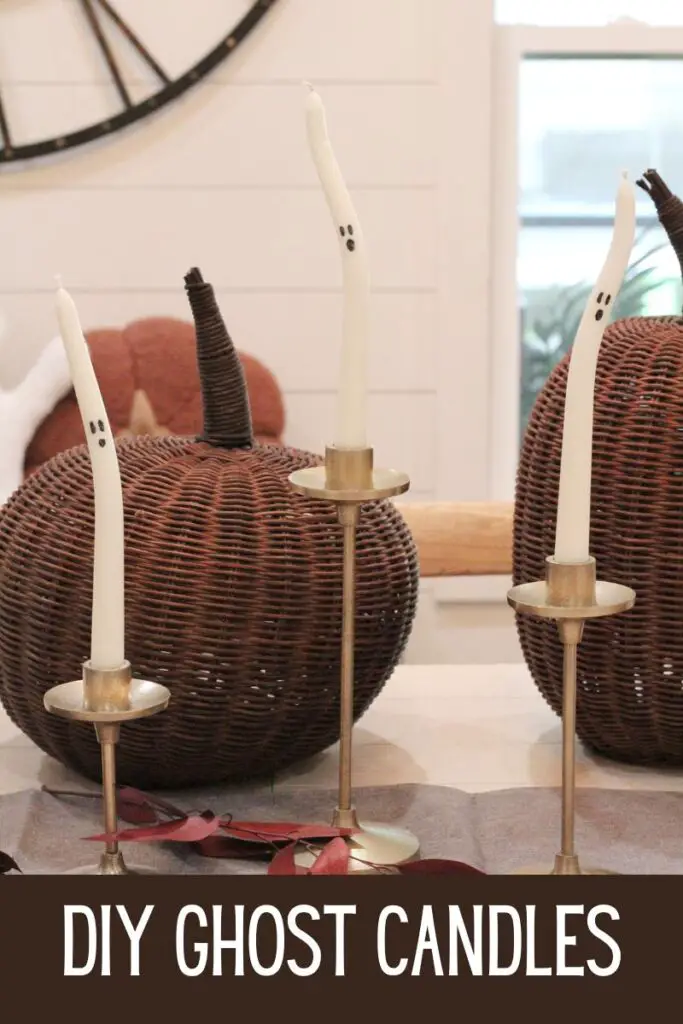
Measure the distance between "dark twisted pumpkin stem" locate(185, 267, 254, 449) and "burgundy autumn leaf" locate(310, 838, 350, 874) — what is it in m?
0.29

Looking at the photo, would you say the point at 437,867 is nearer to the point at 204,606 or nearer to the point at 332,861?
the point at 332,861

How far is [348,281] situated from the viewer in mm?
583

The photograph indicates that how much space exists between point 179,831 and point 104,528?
185mm

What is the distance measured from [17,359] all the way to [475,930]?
1644 mm

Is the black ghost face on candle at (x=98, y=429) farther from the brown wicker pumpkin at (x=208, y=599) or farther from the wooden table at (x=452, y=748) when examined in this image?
the wooden table at (x=452, y=748)

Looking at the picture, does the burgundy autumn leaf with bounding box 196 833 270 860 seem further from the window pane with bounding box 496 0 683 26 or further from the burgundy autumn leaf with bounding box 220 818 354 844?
the window pane with bounding box 496 0 683 26

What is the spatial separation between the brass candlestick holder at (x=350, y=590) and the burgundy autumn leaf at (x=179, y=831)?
49 mm

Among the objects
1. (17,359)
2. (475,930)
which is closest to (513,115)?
(17,359)

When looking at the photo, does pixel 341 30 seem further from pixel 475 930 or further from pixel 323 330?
pixel 475 930

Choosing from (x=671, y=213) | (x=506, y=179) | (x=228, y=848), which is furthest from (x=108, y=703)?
(x=506, y=179)

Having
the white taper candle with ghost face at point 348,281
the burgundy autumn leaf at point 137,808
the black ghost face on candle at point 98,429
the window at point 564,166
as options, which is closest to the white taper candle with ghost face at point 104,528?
the black ghost face on candle at point 98,429

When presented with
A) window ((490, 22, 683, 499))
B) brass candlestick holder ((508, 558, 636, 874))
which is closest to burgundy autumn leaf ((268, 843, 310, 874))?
brass candlestick holder ((508, 558, 636, 874))

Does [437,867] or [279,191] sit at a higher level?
[279,191]

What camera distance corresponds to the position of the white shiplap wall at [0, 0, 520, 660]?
1.99m
